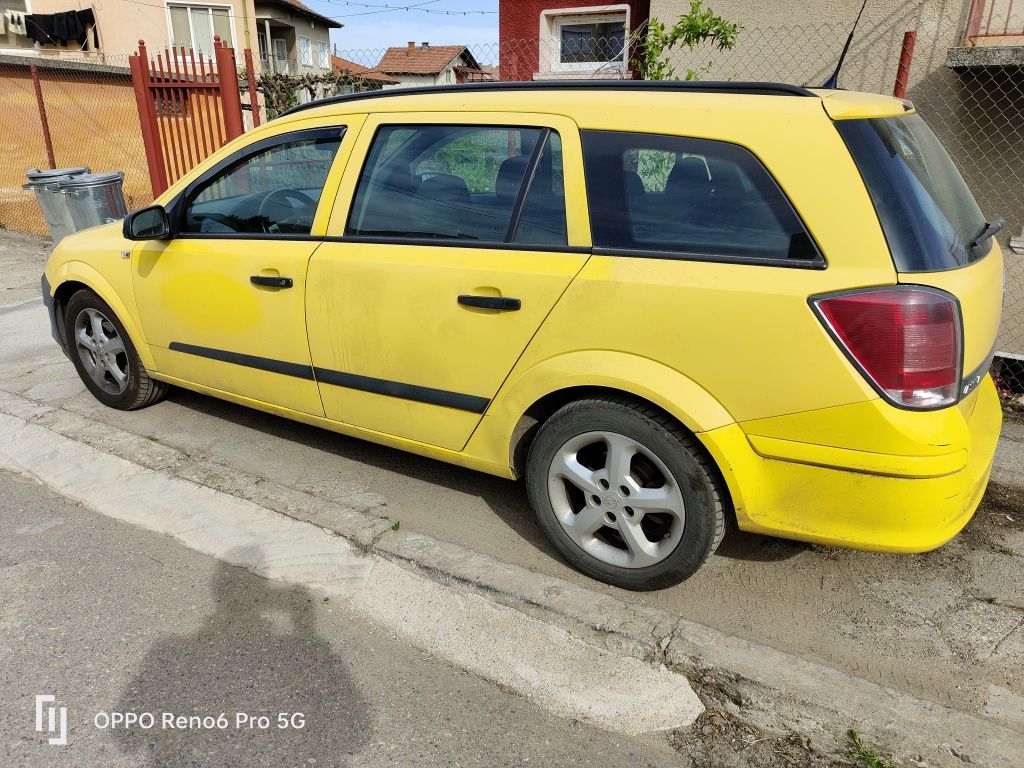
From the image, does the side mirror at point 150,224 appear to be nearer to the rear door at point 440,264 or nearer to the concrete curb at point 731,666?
the rear door at point 440,264

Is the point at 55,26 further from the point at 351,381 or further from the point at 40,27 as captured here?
the point at 351,381

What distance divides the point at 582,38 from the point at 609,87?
6.07 m

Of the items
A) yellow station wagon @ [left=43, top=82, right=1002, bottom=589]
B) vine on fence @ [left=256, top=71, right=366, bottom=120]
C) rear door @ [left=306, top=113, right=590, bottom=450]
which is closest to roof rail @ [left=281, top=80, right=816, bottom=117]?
yellow station wagon @ [left=43, top=82, right=1002, bottom=589]

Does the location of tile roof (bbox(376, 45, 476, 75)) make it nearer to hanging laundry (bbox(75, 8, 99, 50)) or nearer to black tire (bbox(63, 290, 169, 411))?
hanging laundry (bbox(75, 8, 99, 50))

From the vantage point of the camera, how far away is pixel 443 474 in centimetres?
385

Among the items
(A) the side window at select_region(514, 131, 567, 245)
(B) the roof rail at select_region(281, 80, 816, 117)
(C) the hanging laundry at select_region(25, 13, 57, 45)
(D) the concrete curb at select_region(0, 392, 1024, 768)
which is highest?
(C) the hanging laundry at select_region(25, 13, 57, 45)

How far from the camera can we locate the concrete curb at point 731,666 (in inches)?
87.7

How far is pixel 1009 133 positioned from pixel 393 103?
14.8 ft

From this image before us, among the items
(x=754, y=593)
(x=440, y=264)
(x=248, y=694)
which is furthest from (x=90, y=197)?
(x=754, y=593)

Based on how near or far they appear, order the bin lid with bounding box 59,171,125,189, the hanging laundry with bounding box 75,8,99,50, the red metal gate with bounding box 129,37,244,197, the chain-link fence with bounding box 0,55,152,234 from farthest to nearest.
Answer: the hanging laundry with bounding box 75,8,99,50, the chain-link fence with bounding box 0,55,152,234, the bin lid with bounding box 59,171,125,189, the red metal gate with bounding box 129,37,244,197

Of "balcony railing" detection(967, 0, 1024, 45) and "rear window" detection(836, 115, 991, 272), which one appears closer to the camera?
"rear window" detection(836, 115, 991, 272)

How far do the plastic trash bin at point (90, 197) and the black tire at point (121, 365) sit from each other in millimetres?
4346

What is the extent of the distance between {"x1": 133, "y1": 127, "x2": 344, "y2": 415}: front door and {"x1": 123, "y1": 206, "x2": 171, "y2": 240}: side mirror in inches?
2.3

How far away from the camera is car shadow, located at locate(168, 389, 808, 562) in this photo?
3.21m
